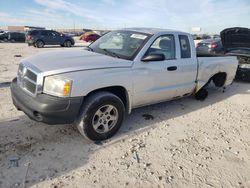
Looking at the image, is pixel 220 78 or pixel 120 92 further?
pixel 220 78

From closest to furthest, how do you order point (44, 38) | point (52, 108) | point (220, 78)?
point (52, 108), point (220, 78), point (44, 38)

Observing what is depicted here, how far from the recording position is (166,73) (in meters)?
4.50

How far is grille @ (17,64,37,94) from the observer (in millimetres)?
3404

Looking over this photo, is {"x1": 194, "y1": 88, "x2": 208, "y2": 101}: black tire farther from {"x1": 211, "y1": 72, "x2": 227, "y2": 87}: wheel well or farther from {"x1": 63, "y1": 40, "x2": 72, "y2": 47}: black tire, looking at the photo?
{"x1": 63, "y1": 40, "x2": 72, "y2": 47}: black tire

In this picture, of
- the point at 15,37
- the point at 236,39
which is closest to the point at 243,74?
the point at 236,39

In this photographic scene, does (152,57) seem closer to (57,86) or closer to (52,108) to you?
(57,86)

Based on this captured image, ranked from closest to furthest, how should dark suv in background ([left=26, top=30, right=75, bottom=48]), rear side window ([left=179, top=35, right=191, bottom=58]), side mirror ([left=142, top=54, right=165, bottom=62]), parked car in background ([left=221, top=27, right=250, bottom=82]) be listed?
side mirror ([left=142, top=54, right=165, bottom=62]) < rear side window ([left=179, top=35, right=191, bottom=58]) < parked car in background ([left=221, top=27, right=250, bottom=82]) < dark suv in background ([left=26, top=30, right=75, bottom=48])

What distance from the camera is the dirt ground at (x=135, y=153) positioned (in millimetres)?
2969

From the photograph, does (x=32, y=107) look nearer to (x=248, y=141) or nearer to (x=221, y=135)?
(x=221, y=135)

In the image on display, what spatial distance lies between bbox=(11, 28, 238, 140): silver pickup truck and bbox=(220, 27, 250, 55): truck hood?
9.54 ft

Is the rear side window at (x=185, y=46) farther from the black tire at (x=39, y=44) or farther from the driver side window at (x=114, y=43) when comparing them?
the black tire at (x=39, y=44)

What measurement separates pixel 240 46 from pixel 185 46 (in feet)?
13.4

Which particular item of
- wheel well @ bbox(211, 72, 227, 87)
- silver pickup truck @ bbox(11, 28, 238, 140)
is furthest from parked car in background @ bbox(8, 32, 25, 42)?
wheel well @ bbox(211, 72, 227, 87)

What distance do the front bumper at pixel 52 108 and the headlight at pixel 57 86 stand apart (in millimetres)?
69
